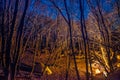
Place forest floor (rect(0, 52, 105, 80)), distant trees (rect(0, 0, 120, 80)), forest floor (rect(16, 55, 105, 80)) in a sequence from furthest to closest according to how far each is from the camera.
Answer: forest floor (rect(16, 55, 105, 80))
forest floor (rect(0, 52, 105, 80))
distant trees (rect(0, 0, 120, 80))

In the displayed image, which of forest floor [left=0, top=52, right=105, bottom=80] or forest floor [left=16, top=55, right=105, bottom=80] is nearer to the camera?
forest floor [left=0, top=52, right=105, bottom=80]

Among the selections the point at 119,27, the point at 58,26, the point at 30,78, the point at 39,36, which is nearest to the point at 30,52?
the point at 39,36

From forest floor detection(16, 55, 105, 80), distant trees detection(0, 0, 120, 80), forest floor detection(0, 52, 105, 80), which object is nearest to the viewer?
distant trees detection(0, 0, 120, 80)

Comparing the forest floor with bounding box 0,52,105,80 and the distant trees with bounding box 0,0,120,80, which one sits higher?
the distant trees with bounding box 0,0,120,80

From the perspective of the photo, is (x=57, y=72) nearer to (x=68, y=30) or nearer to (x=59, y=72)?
(x=59, y=72)

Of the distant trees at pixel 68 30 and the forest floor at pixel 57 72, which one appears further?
the forest floor at pixel 57 72

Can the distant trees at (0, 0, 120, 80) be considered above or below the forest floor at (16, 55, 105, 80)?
above

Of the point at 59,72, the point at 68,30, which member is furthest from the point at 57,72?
the point at 68,30

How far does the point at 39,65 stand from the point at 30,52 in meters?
6.40

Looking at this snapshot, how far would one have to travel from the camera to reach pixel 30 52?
30.6 metres

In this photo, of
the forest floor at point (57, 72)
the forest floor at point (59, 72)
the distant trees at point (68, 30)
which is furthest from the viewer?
the forest floor at point (59, 72)

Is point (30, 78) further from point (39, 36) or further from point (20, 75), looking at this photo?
point (39, 36)

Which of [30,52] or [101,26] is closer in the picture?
[101,26]

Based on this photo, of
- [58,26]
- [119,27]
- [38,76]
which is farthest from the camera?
[58,26]
